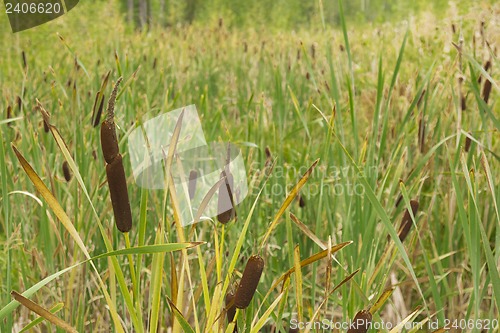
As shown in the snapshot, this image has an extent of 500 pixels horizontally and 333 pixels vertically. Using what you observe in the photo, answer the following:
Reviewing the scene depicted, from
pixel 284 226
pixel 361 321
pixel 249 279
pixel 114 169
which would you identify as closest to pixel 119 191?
pixel 114 169

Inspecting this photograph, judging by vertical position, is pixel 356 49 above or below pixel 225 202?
below

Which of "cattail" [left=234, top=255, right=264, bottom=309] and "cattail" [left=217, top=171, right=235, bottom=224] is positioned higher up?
"cattail" [left=217, top=171, right=235, bottom=224]

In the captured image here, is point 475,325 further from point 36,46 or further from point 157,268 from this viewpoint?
point 36,46

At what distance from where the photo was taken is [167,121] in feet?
5.15

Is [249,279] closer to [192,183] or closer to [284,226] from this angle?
[192,183]

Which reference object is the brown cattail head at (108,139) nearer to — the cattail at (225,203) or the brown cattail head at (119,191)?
the brown cattail head at (119,191)

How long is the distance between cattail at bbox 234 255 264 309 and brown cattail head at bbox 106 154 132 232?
12 cm

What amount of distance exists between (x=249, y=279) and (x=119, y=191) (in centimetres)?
15

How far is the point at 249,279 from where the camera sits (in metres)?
0.58

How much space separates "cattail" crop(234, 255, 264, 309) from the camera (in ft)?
1.87

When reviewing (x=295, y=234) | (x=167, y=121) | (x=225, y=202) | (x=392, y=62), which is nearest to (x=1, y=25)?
(x=392, y=62)

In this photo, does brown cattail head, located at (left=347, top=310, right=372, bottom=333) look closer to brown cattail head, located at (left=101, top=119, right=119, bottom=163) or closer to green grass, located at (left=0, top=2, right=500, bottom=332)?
green grass, located at (left=0, top=2, right=500, bottom=332)

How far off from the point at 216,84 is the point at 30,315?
2.83 meters

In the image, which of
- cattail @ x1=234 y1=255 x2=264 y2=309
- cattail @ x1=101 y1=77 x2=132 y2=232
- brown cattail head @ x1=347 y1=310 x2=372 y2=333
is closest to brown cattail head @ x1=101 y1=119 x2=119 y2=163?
cattail @ x1=101 y1=77 x2=132 y2=232
